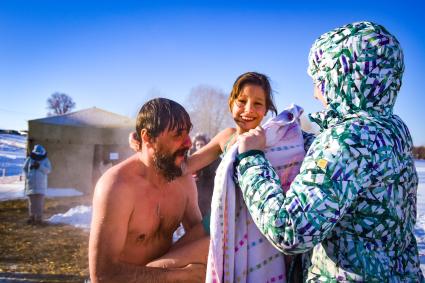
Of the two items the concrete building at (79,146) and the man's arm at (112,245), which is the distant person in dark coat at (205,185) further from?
the concrete building at (79,146)

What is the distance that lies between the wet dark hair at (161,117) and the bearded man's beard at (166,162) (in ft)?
0.39

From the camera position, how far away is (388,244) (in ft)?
3.97

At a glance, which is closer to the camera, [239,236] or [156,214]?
[239,236]

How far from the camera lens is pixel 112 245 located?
1.82 meters

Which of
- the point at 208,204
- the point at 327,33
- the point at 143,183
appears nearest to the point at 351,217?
the point at 327,33

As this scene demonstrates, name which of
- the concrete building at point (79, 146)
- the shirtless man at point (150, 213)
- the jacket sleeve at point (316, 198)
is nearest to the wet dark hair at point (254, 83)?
the shirtless man at point (150, 213)

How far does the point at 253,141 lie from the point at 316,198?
421mm

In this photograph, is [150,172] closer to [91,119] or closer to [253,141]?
[253,141]

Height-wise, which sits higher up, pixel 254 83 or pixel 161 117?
pixel 254 83

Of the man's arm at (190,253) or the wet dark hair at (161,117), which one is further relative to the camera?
the wet dark hair at (161,117)

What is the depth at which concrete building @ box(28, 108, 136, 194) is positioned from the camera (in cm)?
1554

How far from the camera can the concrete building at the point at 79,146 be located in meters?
15.5

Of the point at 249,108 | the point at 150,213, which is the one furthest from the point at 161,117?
the point at 249,108

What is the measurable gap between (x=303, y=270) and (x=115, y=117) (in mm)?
16826
